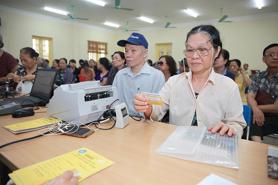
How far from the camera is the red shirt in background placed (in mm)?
2886

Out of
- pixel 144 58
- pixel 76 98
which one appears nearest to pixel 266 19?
pixel 144 58

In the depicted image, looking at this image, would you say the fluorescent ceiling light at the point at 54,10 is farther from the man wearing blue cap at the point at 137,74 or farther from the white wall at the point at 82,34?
the man wearing blue cap at the point at 137,74

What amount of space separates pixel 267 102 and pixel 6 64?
10.9 feet

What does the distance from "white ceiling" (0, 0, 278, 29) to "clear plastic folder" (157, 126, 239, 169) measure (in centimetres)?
608

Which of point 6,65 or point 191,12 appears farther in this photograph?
point 191,12

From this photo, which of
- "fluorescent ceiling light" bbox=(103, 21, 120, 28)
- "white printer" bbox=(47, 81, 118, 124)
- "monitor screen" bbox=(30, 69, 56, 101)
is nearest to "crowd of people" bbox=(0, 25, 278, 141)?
"white printer" bbox=(47, 81, 118, 124)

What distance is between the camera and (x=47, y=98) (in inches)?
69.9

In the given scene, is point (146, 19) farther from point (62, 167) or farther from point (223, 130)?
point (62, 167)

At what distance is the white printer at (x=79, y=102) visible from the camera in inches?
46.7

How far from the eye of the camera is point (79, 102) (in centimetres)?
118

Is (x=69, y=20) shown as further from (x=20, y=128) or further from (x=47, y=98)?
(x=20, y=128)

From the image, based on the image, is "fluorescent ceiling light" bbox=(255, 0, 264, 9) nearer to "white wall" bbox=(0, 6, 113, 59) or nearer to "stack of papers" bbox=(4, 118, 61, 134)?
"stack of papers" bbox=(4, 118, 61, 134)

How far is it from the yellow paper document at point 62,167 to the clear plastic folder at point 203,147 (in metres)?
0.27

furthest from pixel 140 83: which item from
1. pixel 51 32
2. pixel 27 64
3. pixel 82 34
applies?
pixel 82 34
